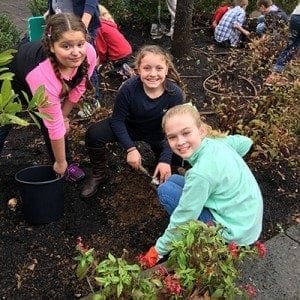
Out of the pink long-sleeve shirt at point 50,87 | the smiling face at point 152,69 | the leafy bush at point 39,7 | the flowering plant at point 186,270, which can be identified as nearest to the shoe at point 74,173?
the pink long-sleeve shirt at point 50,87

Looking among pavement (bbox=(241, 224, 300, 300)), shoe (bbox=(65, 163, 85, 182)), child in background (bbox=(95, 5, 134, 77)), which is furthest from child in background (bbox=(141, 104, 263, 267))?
child in background (bbox=(95, 5, 134, 77))

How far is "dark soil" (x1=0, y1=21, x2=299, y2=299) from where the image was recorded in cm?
291

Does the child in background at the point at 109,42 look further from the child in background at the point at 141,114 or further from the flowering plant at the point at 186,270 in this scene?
the flowering plant at the point at 186,270

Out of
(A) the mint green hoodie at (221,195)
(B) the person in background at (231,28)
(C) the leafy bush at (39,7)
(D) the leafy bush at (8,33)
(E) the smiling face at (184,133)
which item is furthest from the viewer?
(B) the person in background at (231,28)

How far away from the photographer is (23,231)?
3248 millimetres

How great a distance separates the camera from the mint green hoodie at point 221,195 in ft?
8.36

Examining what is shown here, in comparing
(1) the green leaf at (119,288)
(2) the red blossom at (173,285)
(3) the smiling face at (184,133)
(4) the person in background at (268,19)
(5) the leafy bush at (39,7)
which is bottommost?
(4) the person in background at (268,19)

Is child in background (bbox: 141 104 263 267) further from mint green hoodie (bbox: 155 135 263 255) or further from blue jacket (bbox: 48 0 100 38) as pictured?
blue jacket (bbox: 48 0 100 38)

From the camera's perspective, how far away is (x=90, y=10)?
159 inches

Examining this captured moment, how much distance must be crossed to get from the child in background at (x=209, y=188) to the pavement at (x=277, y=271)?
0.35m

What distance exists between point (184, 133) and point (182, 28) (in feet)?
11.2

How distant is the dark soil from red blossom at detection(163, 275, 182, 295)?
0.90 m

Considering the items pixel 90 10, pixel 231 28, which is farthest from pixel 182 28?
pixel 90 10

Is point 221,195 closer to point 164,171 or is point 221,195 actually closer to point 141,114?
point 164,171
